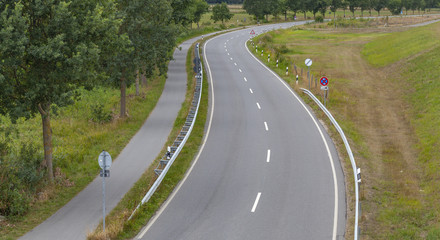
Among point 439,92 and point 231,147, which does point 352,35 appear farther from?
point 231,147

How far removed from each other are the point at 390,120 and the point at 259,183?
1342 centimetres

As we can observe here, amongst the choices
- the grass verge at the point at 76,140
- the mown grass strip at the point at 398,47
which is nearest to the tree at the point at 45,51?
the grass verge at the point at 76,140

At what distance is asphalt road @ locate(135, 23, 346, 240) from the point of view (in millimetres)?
14398

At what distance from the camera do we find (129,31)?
90.0 ft

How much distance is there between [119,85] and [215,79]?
13.8 m

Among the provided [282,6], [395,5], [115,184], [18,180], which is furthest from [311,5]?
[18,180]

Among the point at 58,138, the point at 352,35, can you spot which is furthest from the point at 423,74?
the point at 352,35

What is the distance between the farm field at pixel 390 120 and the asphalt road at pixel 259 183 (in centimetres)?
90

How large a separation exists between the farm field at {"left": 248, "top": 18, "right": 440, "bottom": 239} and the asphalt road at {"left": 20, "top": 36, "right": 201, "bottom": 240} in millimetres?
8584

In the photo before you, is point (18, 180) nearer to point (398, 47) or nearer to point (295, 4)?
point (398, 47)

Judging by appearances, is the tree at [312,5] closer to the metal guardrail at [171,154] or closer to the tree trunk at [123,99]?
the metal guardrail at [171,154]

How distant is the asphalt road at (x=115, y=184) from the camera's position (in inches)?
589

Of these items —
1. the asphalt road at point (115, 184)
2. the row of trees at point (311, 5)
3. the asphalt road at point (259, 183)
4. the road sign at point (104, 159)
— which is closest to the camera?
the road sign at point (104, 159)

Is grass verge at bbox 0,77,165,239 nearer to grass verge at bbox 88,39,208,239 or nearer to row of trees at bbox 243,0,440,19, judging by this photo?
grass verge at bbox 88,39,208,239
